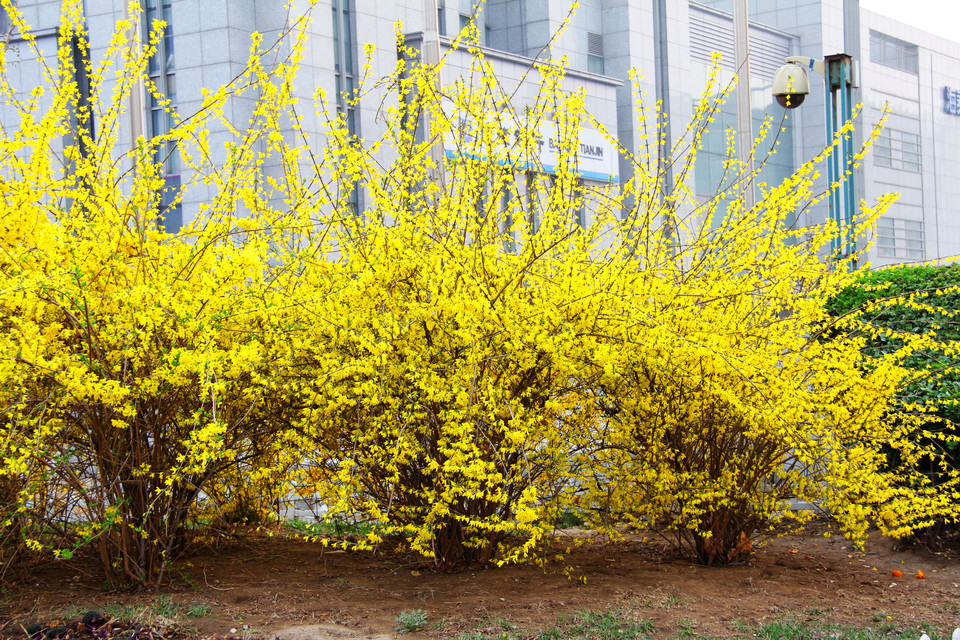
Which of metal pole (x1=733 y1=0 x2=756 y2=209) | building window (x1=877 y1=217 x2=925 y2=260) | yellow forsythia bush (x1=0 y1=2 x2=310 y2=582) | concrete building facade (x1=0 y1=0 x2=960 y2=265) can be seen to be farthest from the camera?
building window (x1=877 y1=217 x2=925 y2=260)

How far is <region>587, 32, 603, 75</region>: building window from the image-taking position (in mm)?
29016

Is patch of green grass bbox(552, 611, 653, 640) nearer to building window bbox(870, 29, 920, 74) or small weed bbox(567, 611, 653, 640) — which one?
small weed bbox(567, 611, 653, 640)

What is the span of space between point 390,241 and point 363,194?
16.0 meters

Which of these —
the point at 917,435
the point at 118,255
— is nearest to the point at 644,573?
the point at 917,435

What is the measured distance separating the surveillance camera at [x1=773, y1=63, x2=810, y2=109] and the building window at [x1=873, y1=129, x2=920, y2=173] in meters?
34.2

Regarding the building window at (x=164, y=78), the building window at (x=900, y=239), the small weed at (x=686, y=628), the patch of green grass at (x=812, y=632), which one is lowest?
the patch of green grass at (x=812, y=632)

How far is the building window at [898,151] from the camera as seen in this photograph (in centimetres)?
4050

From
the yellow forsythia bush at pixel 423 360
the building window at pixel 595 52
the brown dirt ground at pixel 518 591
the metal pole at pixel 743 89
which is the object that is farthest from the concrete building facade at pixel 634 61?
the brown dirt ground at pixel 518 591

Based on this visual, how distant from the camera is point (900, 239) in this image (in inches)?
1603

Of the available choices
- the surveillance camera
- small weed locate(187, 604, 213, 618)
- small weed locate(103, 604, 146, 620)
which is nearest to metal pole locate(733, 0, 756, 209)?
the surveillance camera

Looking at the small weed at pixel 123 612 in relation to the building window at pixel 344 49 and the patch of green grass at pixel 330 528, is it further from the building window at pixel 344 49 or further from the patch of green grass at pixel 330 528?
the building window at pixel 344 49

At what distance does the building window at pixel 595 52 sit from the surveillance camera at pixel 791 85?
21062 millimetres

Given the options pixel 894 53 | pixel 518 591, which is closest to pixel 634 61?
pixel 894 53

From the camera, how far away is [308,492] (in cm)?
578
